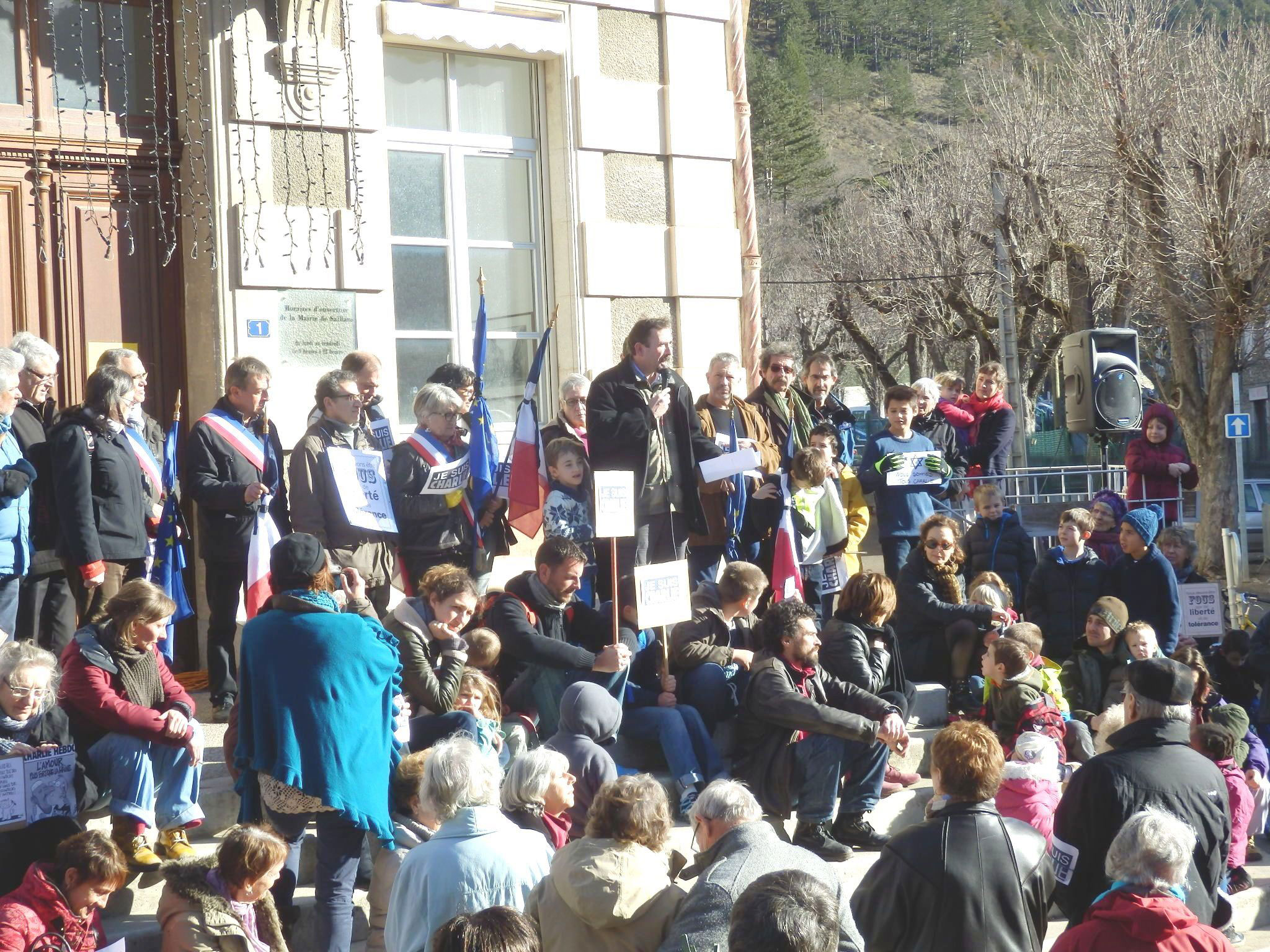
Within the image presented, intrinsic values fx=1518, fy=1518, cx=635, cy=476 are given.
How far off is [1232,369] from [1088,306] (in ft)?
28.9

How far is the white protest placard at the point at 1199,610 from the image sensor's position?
32.0ft

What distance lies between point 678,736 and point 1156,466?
23.1 ft

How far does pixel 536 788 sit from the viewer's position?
527 centimetres

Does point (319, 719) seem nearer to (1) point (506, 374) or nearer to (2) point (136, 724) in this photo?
(2) point (136, 724)

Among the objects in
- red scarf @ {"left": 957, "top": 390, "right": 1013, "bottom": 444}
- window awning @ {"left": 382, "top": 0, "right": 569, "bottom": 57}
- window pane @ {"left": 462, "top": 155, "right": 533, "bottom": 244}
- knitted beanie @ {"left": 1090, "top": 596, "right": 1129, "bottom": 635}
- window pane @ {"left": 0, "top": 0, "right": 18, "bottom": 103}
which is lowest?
knitted beanie @ {"left": 1090, "top": 596, "right": 1129, "bottom": 635}

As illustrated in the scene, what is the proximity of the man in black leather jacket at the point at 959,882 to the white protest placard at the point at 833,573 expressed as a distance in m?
4.40

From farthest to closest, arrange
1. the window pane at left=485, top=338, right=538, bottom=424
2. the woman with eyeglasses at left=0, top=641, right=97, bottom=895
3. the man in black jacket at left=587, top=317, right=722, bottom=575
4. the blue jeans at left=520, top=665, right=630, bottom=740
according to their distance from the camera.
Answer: the window pane at left=485, top=338, right=538, bottom=424 → the man in black jacket at left=587, top=317, right=722, bottom=575 → the blue jeans at left=520, top=665, right=630, bottom=740 → the woman with eyeglasses at left=0, top=641, right=97, bottom=895

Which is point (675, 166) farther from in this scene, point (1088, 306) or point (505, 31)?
point (1088, 306)

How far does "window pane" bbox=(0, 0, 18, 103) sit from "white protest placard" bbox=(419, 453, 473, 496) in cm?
310

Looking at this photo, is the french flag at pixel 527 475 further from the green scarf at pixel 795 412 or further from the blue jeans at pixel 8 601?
the blue jeans at pixel 8 601

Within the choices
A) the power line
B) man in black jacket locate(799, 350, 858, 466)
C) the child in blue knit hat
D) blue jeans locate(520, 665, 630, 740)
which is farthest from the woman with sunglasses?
the power line

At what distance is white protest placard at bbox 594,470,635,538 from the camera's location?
24.2 feet

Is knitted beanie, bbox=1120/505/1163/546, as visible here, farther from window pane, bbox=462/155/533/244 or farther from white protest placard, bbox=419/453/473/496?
white protest placard, bbox=419/453/473/496

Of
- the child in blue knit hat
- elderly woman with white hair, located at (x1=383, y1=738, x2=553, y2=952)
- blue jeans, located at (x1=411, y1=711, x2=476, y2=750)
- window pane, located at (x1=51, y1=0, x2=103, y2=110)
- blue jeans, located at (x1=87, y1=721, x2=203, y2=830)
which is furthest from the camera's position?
the child in blue knit hat
